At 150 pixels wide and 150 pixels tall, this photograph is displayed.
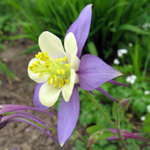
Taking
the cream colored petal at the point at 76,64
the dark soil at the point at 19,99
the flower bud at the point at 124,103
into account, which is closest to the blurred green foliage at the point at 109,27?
the dark soil at the point at 19,99

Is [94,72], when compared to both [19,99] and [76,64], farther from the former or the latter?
[19,99]

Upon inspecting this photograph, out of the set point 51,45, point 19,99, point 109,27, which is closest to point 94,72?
point 51,45

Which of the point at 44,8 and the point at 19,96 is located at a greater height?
the point at 44,8

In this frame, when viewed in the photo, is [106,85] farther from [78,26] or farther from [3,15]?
[3,15]

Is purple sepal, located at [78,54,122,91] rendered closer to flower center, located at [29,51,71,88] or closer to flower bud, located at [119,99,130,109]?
flower center, located at [29,51,71,88]

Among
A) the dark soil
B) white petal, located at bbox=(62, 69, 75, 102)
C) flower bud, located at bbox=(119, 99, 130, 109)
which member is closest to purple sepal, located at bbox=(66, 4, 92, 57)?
white petal, located at bbox=(62, 69, 75, 102)

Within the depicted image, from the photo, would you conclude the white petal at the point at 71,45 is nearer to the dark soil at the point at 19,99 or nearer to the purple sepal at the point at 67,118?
the purple sepal at the point at 67,118

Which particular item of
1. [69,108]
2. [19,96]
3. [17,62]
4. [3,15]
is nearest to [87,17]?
[69,108]
